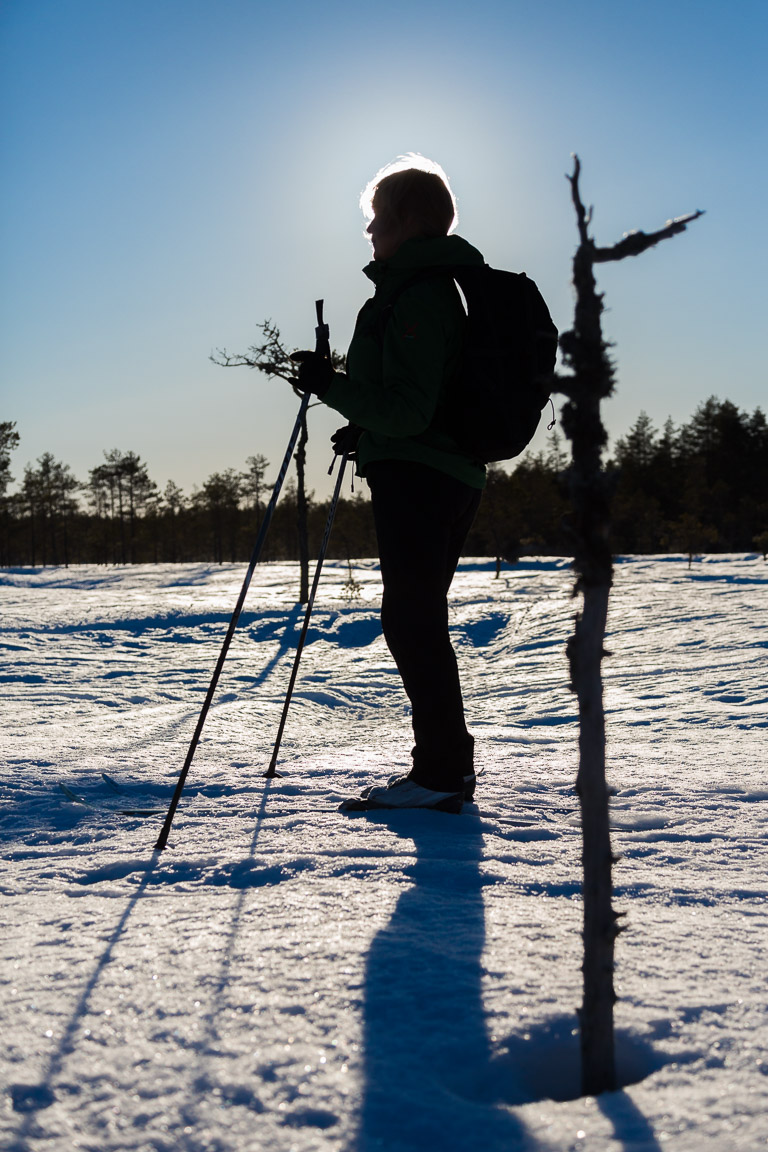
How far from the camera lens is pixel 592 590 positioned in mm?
1088

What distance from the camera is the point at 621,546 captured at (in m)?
45.4

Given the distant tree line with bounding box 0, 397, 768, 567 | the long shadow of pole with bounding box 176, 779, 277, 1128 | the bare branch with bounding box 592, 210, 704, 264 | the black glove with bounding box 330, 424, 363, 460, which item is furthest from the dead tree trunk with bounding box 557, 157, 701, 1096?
the distant tree line with bounding box 0, 397, 768, 567

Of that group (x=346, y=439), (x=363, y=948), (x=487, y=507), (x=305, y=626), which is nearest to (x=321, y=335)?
(x=346, y=439)

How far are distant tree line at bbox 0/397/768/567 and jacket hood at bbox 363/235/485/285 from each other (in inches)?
785

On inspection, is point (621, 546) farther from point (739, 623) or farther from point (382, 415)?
point (382, 415)

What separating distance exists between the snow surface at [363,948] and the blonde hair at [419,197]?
2040 mm

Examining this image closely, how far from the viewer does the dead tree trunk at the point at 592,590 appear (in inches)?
41.5

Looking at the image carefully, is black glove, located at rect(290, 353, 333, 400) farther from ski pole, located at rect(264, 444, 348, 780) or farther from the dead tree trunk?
the dead tree trunk

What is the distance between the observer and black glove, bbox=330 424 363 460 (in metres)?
2.98

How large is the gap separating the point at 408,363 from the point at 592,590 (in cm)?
136

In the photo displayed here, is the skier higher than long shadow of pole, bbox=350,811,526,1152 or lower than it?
higher

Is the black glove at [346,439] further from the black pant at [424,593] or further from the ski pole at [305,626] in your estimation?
the black pant at [424,593]

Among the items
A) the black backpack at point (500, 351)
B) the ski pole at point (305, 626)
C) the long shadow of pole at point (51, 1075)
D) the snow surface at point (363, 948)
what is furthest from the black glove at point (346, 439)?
the long shadow of pole at point (51, 1075)

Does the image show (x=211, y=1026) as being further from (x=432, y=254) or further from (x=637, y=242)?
(x=432, y=254)
